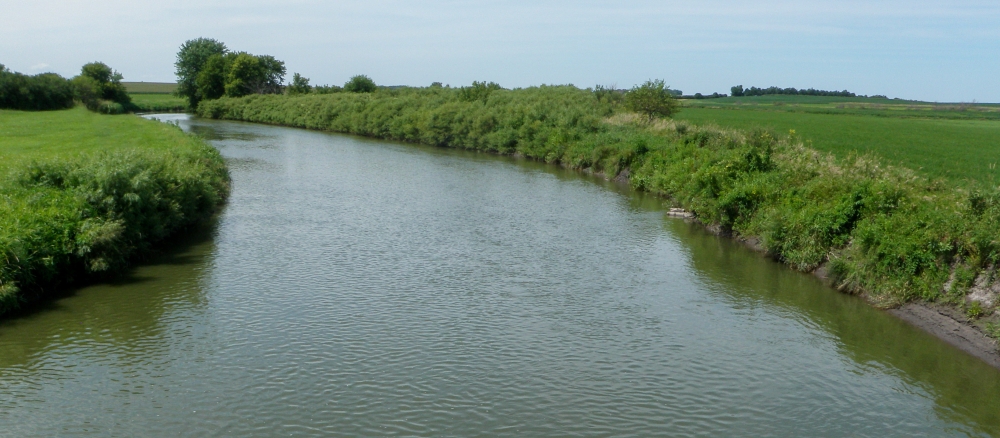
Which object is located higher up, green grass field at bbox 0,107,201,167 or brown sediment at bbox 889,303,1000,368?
green grass field at bbox 0,107,201,167

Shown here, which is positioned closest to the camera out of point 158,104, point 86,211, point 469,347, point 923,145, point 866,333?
point 469,347

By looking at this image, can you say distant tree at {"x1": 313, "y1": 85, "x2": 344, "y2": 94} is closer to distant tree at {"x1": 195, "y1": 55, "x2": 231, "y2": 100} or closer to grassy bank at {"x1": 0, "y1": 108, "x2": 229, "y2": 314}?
distant tree at {"x1": 195, "y1": 55, "x2": 231, "y2": 100}

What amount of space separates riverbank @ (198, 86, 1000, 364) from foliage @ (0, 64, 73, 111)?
36.0m

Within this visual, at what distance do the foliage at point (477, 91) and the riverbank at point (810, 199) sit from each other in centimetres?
1234

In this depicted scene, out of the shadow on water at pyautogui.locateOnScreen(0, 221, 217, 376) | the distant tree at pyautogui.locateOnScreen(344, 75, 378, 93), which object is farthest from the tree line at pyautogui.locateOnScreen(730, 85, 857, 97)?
the shadow on water at pyautogui.locateOnScreen(0, 221, 217, 376)

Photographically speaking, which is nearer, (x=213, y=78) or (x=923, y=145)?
(x=923, y=145)

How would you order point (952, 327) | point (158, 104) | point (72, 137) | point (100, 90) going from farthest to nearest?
1. point (158, 104)
2. point (100, 90)
3. point (72, 137)
4. point (952, 327)

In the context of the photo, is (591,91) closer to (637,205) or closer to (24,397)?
(637,205)

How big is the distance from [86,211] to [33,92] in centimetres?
4989

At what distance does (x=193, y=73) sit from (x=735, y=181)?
88.8m

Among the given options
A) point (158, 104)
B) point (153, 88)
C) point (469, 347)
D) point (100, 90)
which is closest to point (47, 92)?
point (100, 90)

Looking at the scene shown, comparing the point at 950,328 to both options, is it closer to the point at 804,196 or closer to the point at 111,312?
the point at 804,196

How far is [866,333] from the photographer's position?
15727 millimetres

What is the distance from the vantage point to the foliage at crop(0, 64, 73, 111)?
183ft
